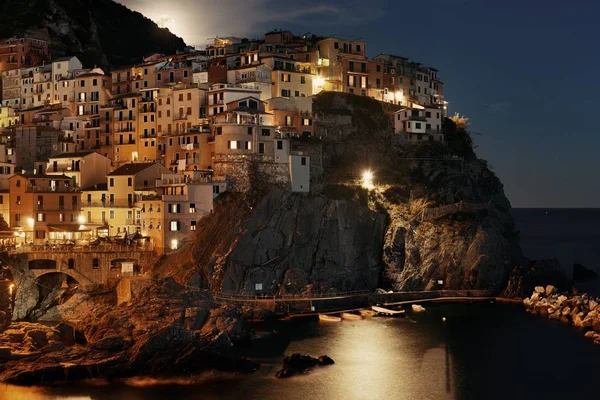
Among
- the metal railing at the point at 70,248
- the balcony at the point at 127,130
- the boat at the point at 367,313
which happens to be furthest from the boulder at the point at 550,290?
the balcony at the point at 127,130

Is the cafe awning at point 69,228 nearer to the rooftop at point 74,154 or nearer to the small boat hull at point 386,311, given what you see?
the rooftop at point 74,154

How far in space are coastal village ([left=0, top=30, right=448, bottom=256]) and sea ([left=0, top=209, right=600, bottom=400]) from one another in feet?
48.3

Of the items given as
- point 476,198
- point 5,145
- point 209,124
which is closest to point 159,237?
point 209,124

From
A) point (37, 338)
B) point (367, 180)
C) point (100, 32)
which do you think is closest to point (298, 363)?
point (37, 338)

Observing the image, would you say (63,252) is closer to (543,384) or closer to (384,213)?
(384,213)

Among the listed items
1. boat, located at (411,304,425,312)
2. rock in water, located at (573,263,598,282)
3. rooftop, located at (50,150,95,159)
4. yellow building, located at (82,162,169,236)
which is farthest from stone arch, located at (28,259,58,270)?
rock in water, located at (573,263,598,282)

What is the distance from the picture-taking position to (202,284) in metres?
59.1

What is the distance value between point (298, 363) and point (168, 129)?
112 ft

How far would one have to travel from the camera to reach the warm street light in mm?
69694

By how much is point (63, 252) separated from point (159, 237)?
Result: 733 centimetres

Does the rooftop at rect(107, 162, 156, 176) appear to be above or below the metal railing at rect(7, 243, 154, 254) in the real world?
above

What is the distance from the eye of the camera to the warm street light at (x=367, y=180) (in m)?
69.7

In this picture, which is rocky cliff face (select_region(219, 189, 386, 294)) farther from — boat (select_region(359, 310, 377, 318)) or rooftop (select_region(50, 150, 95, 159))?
rooftop (select_region(50, 150, 95, 159))

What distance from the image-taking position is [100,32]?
400 feet
